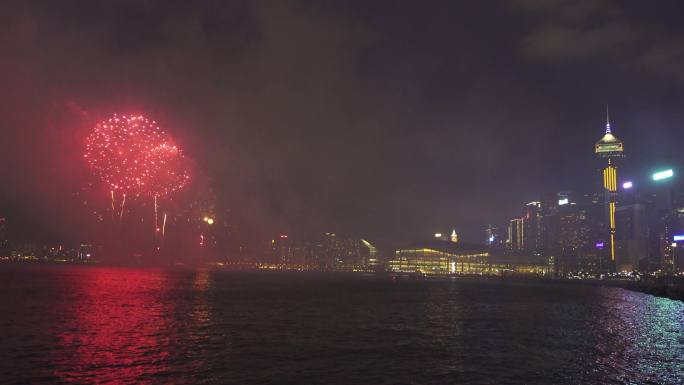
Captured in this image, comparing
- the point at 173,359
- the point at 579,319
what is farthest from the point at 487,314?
the point at 173,359

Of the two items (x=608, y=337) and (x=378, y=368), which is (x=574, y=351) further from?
(x=378, y=368)

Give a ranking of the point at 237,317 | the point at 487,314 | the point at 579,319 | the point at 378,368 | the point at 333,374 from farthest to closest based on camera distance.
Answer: the point at 487,314 < the point at 579,319 < the point at 237,317 < the point at 378,368 < the point at 333,374

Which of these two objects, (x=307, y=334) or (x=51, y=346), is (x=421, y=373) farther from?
(x=51, y=346)

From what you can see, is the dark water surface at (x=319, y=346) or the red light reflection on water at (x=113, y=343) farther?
the dark water surface at (x=319, y=346)

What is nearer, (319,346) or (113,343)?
(113,343)

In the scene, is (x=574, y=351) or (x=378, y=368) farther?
(x=574, y=351)

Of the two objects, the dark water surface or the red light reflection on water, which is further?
the dark water surface

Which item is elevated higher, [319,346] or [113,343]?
[113,343]

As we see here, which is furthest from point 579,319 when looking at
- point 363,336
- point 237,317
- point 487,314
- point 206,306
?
point 206,306

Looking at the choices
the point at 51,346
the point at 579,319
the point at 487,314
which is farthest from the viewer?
the point at 487,314
